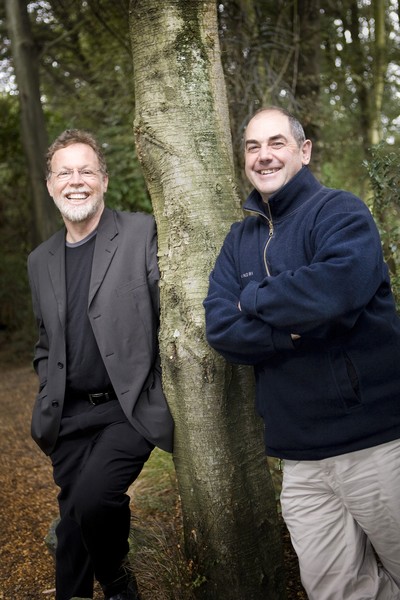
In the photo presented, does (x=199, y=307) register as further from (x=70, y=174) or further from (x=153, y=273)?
(x=70, y=174)

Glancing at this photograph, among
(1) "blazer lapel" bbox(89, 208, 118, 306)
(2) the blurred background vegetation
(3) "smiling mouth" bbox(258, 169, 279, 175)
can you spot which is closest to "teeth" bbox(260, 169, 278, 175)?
(3) "smiling mouth" bbox(258, 169, 279, 175)

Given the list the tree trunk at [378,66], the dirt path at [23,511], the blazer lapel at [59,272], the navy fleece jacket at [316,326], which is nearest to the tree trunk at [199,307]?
the navy fleece jacket at [316,326]

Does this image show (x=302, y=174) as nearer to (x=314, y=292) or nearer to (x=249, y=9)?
(x=314, y=292)

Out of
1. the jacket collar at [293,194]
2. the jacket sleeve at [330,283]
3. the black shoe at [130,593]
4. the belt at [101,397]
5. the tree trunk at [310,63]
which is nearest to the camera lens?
the jacket sleeve at [330,283]

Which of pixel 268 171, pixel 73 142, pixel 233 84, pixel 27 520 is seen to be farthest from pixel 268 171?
pixel 233 84

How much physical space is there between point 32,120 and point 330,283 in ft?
33.8

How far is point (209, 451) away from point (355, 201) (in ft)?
4.41

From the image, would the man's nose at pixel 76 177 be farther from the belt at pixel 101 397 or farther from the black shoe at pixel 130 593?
the black shoe at pixel 130 593

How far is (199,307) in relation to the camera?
308 cm

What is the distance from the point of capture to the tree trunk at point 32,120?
1149 cm

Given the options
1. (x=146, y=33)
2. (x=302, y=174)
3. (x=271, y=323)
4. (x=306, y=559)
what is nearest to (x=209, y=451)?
(x=306, y=559)

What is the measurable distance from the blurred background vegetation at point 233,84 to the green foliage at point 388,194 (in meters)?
2.77

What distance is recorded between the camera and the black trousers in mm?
3195

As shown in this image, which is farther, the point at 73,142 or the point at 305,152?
the point at 73,142
